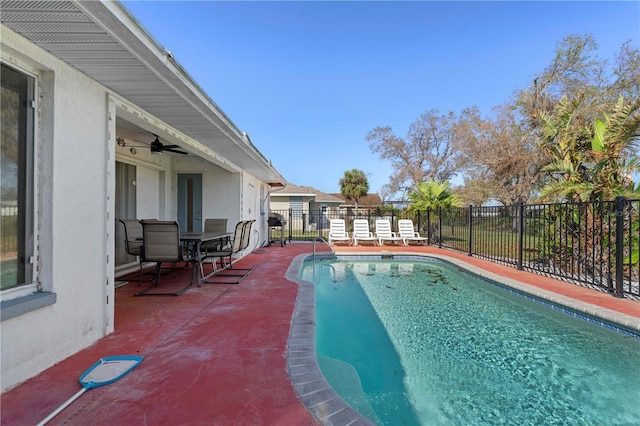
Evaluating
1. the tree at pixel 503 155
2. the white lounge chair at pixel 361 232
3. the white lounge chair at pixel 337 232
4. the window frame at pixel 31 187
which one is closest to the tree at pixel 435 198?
the white lounge chair at pixel 361 232

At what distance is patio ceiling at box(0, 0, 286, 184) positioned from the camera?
1.83 m

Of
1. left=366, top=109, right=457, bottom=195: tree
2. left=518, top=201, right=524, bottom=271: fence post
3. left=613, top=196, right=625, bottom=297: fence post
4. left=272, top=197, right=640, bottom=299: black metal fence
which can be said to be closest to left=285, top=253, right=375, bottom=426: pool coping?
left=613, top=196, right=625, bottom=297: fence post

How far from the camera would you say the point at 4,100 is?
2102mm

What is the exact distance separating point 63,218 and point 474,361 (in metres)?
4.05

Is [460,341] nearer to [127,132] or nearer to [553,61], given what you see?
[127,132]

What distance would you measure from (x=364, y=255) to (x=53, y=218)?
8.49 m

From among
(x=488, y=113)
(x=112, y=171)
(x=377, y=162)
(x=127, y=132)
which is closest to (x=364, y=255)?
(x=127, y=132)

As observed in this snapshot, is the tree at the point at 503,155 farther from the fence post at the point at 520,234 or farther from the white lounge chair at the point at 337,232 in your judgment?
the fence post at the point at 520,234

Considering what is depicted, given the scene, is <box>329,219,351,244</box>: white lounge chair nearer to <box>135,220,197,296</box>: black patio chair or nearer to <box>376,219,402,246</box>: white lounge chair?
<box>376,219,402,246</box>: white lounge chair

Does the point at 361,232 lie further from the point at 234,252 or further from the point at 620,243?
the point at 620,243

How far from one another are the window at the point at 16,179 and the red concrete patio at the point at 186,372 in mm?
851

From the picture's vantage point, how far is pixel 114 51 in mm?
2297

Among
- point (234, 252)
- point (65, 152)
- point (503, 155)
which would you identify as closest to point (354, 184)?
→ point (503, 155)

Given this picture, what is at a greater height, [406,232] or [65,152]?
[65,152]
